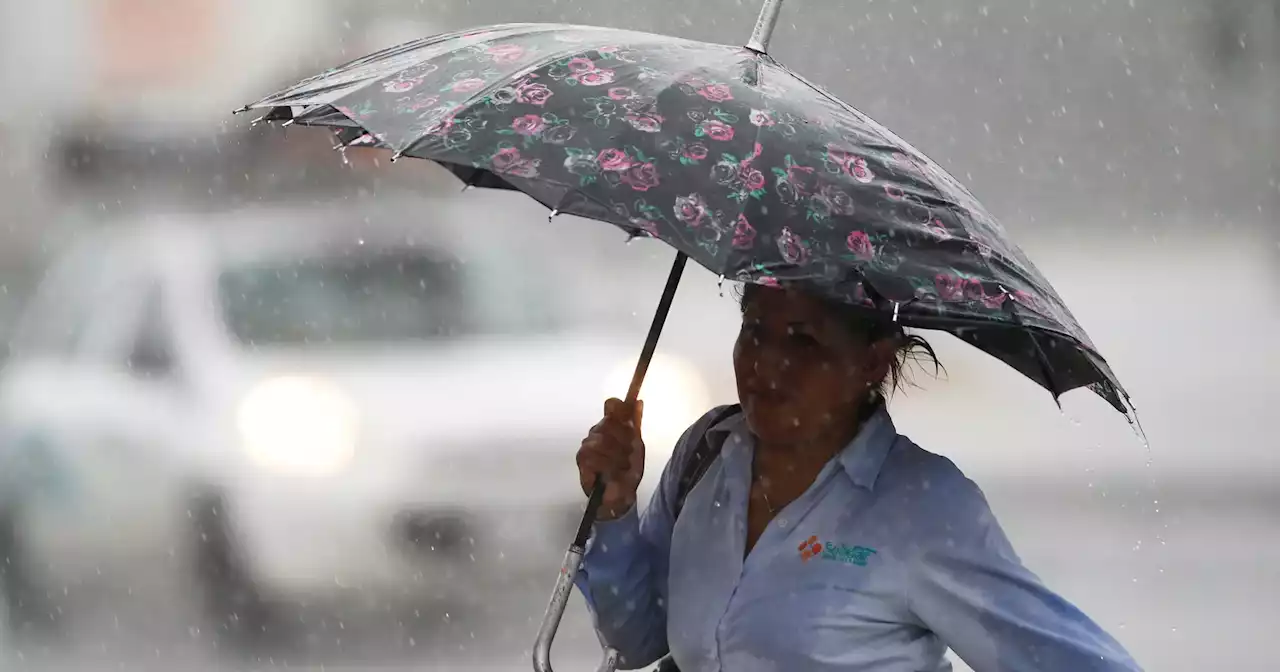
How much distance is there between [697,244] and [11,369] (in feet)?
18.4

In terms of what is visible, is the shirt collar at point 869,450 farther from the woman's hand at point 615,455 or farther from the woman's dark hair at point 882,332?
the woman's hand at point 615,455

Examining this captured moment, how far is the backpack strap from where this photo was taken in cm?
240

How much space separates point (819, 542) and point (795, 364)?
10.3 inches

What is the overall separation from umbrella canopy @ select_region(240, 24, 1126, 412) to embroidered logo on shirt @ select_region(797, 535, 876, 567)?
0.34 m

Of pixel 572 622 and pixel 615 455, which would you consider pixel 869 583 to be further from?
pixel 572 622

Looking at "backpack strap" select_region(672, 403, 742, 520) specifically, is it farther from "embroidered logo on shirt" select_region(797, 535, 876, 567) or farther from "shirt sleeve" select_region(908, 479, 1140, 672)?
"shirt sleeve" select_region(908, 479, 1140, 672)

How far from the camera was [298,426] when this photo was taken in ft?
20.8

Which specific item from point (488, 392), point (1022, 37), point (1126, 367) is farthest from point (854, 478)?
point (1022, 37)

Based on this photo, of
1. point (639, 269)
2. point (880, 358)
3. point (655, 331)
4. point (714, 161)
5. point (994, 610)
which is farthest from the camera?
point (639, 269)

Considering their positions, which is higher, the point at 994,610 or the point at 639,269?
the point at 994,610

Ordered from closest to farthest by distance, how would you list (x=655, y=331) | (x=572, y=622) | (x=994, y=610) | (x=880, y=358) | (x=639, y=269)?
1. (x=994, y=610)
2. (x=880, y=358)
3. (x=655, y=331)
4. (x=572, y=622)
5. (x=639, y=269)

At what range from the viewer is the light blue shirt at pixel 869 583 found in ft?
6.58

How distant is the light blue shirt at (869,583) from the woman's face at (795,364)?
0.08m

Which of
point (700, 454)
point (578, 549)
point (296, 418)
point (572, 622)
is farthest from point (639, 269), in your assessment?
point (578, 549)
